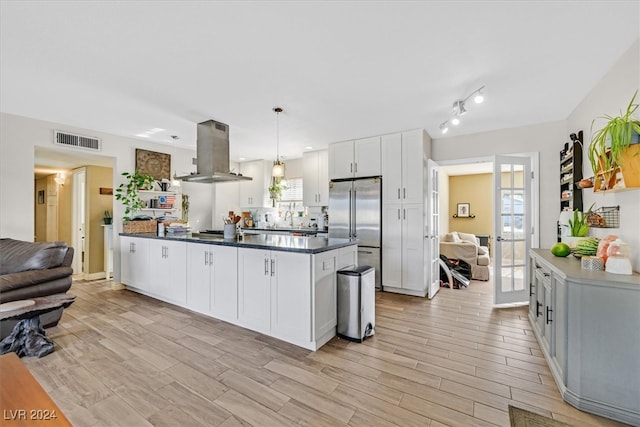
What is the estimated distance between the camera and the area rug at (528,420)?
1.66m

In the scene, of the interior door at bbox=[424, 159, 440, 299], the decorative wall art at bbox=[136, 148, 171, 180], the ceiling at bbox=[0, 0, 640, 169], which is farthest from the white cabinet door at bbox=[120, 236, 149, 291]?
the interior door at bbox=[424, 159, 440, 299]

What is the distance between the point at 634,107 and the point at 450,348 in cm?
245

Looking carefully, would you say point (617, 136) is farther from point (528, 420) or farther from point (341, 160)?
point (341, 160)

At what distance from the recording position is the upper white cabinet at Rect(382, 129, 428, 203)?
4301 millimetres

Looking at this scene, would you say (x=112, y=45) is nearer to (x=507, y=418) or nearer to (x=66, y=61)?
(x=66, y=61)

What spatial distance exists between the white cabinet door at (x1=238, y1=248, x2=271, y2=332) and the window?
3.65 metres

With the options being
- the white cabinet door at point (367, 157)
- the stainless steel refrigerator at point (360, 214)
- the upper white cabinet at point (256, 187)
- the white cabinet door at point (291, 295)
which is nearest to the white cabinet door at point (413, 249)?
the stainless steel refrigerator at point (360, 214)

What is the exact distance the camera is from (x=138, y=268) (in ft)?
14.3

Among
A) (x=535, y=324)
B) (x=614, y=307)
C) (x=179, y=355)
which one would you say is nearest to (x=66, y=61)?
(x=179, y=355)

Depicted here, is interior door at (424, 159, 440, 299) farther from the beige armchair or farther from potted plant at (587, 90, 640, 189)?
potted plant at (587, 90, 640, 189)

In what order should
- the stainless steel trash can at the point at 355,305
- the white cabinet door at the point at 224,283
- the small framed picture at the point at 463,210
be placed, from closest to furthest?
the stainless steel trash can at the point at 355,305, the white cabinet door at the point at 224,283, the small framed picture at the point at 463,210

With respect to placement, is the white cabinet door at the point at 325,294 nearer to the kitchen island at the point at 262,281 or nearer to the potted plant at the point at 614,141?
the kitchen island at the point at 262,281

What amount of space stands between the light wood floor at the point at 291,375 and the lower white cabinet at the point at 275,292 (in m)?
0.16

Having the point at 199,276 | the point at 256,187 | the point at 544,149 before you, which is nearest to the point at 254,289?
the point at 199,276
